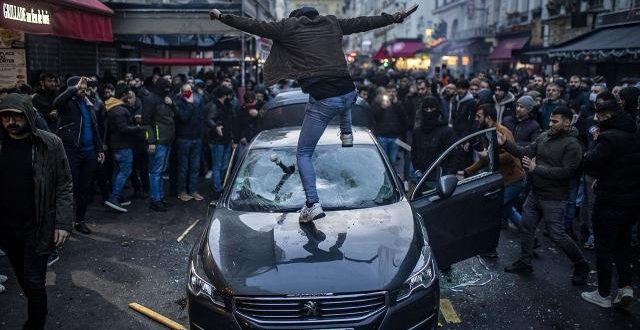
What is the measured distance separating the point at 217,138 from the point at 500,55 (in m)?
24.0

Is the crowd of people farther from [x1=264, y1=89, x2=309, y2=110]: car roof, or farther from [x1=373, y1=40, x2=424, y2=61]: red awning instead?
[x1=373, y1=40, x2=424, y2=61]: red awning

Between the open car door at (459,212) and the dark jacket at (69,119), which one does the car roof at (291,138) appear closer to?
the open car door at (459,212)

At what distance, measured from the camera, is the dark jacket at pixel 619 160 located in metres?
4.83

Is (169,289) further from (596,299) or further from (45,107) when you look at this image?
(596,299)

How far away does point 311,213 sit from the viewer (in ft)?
13.3

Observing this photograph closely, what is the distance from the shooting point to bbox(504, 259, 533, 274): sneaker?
591cm

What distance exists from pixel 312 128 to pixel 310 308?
5.04 ft

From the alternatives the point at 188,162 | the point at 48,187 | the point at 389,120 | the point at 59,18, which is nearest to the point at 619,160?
the point at 48,187

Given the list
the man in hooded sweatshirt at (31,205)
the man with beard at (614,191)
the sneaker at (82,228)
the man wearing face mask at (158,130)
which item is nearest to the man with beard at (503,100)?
the man with beard at (614,191)

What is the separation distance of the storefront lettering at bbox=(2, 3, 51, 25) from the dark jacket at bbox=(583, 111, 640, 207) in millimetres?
6868

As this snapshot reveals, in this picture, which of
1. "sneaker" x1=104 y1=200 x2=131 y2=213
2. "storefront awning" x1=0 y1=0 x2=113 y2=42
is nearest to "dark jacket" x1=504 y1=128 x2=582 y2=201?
"sneaker" x1=104 y1=200 x2=131 y2=213

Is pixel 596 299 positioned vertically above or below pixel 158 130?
below

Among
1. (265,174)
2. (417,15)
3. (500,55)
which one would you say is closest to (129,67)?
(265,174)

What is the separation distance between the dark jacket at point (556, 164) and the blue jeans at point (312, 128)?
7.96 feet
